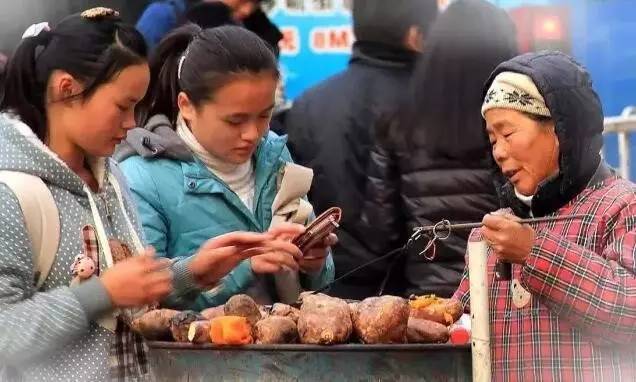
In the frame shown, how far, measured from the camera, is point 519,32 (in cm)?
396

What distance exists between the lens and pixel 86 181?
2.50m

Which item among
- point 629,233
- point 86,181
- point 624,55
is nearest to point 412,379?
point 629,233

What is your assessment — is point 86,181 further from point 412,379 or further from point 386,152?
point 386,152

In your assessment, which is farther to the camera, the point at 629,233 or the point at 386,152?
the point at 386,152

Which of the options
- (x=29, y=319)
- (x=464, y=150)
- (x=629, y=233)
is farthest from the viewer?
(x=464, y=150)

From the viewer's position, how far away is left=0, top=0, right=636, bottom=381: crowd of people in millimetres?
2320

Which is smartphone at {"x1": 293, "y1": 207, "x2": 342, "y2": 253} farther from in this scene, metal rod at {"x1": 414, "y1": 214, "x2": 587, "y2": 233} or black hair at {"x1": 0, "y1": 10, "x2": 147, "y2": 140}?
black hair at {"x1": 0, "y1": 10, "x2": 147, "y2": 140}

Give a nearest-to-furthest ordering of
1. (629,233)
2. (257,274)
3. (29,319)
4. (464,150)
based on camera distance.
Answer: (29,319)
(629,233)
(257,274)
(464,150)

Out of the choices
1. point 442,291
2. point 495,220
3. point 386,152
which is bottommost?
point 442,291

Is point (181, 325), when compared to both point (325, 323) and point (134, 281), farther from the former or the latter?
point (325, 323)

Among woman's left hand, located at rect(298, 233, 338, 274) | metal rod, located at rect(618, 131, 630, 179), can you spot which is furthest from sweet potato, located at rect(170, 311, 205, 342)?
metal rod, located at rect(618, 131, 630, 179)

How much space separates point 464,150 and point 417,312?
122 cm

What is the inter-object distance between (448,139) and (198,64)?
99 cm

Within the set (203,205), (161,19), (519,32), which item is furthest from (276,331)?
(161,19)
